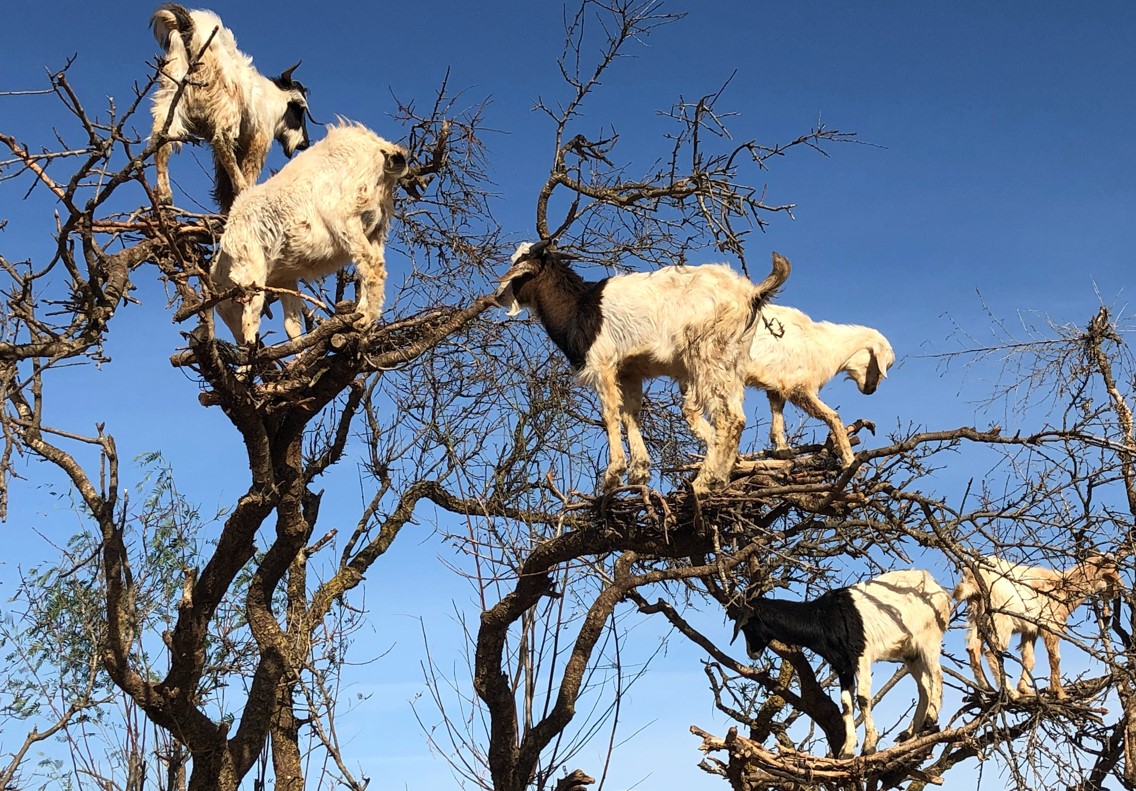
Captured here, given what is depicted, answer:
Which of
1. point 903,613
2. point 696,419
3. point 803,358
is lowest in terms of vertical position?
point 903,613

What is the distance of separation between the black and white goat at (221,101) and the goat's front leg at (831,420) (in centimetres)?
426

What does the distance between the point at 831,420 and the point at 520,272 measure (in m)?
2.34

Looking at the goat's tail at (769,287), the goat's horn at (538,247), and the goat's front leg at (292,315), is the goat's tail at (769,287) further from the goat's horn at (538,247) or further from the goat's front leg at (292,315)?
the goat's front leg at (292,315)

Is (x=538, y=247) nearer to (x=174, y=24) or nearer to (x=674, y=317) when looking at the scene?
(x=674, y=317)

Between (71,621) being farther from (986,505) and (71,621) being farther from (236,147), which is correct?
(986,505)

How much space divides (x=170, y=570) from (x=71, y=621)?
3.60 ft

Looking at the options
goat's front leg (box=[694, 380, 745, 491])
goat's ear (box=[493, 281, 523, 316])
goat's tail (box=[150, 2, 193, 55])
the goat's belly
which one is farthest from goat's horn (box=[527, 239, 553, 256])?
goat's tail (box=[150, 2, 193, 55])

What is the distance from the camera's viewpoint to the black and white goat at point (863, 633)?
25.0ft

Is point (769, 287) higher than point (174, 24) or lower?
lower

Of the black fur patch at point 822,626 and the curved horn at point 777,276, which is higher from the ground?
the curved horn at point 777,276

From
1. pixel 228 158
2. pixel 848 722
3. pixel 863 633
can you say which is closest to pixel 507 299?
pixel 228 158

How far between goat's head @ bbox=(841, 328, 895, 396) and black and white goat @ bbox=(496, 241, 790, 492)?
5.85 feet

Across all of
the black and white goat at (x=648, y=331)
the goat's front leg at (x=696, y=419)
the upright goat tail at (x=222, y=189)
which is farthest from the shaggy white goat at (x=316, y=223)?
the goat's front leg at (x=696, y=419)

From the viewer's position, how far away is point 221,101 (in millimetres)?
7961
